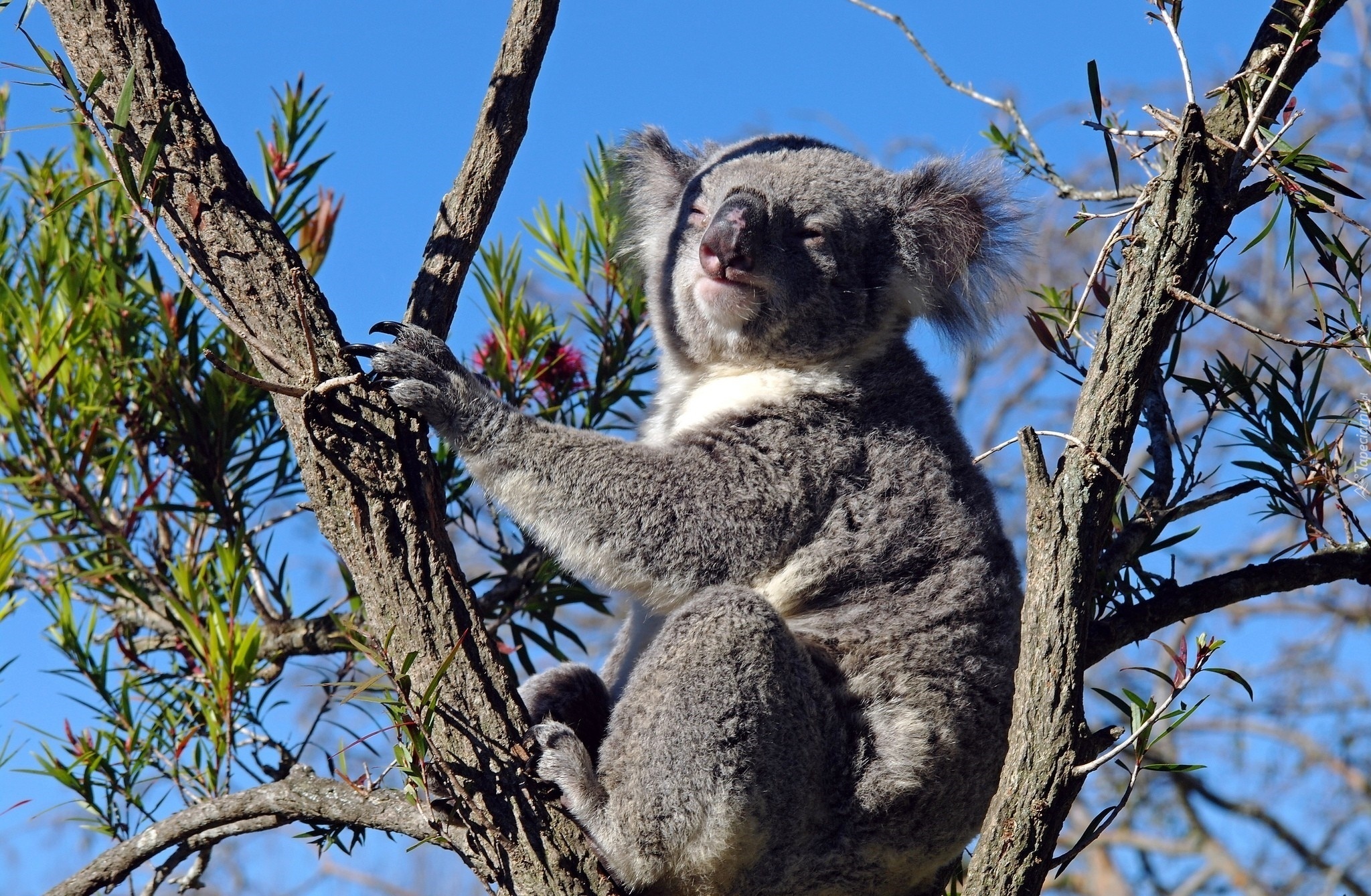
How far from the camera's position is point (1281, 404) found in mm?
2742

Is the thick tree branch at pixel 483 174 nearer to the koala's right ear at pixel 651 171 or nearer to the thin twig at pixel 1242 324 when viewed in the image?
the koala's right ear at pixel 651 171

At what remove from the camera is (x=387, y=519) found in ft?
7.25

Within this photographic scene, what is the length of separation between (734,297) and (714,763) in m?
1.29

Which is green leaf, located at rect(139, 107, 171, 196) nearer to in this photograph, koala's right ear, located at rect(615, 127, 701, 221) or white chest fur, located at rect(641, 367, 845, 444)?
white chest fur, located at rect(641, 367, 845, 444)

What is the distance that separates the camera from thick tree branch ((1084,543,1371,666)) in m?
2.64

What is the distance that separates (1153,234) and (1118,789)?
862cm

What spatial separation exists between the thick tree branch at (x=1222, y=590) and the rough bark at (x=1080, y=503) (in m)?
0.81

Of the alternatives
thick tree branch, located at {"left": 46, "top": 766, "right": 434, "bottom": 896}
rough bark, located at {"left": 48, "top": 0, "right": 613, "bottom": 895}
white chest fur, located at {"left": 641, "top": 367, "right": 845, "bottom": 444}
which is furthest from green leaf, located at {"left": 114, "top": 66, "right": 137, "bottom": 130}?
white chest fur, located at {"left": 641, "top": 367, "right": 845, "bottom": 444}

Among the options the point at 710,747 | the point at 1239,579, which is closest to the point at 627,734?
the point at 710,747

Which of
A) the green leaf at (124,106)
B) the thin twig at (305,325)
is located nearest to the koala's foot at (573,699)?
the thin twig at (305,325)

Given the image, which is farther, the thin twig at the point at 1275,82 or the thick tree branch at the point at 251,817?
the thick tree branch at the point at 251,817

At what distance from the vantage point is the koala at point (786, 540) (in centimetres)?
245

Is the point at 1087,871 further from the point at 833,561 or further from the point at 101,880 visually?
the point at 101,880

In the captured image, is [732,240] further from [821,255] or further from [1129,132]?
[1129,132]
